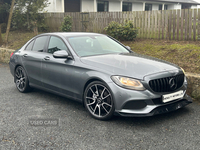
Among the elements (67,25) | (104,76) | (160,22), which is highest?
(67,25)

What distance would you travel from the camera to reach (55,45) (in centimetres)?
545

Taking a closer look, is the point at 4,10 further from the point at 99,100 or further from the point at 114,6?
the point at 99,100

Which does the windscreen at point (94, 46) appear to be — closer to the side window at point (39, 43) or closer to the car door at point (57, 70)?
the car door at point (57, 70)

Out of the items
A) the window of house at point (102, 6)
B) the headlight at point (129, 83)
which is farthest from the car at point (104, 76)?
the window of house at point (102, 6)

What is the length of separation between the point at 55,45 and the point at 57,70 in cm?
66

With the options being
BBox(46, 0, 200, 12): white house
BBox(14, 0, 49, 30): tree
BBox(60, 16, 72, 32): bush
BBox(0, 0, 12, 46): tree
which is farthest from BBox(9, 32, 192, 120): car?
BBox(46, 0, 200, 12): white house

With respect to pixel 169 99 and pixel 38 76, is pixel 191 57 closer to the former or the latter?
pixel 169 99

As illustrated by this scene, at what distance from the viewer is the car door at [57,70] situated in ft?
16.0

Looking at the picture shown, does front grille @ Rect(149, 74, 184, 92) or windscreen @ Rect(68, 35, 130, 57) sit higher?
windscreen @ Rect(68, 35, 130, 57)

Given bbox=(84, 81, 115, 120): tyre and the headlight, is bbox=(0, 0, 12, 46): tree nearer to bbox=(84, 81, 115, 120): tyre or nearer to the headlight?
bbox=(84, 81, 115, 120): tyre

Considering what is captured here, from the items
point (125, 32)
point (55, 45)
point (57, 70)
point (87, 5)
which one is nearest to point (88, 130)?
point (57, 70)

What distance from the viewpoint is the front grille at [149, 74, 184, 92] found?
4004 mm

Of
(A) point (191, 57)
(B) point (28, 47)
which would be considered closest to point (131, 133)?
(B) point (28, 47)

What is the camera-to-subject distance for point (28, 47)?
249 inches
